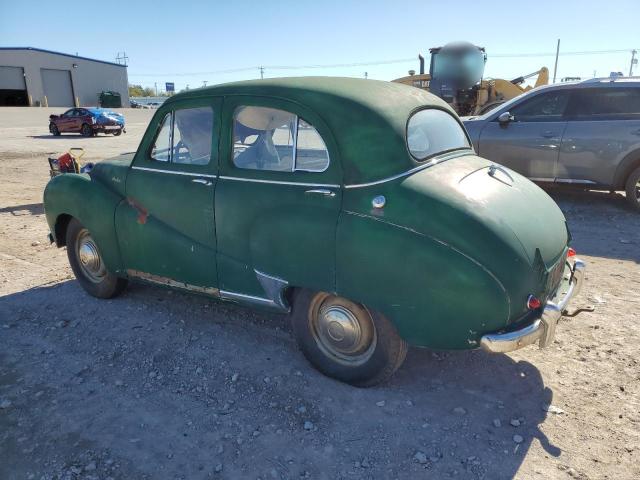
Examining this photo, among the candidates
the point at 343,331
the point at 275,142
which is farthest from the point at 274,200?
the point at 343,331

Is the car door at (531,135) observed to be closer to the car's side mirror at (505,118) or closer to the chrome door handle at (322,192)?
the car's side mirror at (505,118)

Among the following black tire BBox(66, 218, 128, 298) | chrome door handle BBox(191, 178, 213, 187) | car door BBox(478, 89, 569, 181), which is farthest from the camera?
car door BBox(478, 89, 569, 181)

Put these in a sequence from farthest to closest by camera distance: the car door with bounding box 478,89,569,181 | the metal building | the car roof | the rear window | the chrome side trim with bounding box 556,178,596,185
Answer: the metal building → the car door with bounding box 478,89,569,181 → the chrome side trim with bounding box 556,178,596,185 → the rear window → the car roof

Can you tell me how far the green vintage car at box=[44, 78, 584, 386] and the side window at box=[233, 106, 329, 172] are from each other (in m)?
0.01

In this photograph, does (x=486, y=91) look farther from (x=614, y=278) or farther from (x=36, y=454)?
(x=36, y=454)

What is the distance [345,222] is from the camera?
280 cm

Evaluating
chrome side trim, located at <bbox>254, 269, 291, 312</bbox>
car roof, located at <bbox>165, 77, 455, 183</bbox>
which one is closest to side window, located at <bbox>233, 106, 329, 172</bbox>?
car roof, located at <bbox>165, 77, 455, 183</bbox>

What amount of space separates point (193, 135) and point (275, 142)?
782 millimetres

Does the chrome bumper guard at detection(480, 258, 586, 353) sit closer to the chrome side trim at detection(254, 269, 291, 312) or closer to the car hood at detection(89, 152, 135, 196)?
the chrome side trim at detection(254, 269, 291, 312)

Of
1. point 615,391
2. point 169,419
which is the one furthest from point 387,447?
point 615,391

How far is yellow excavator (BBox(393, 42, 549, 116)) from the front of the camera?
15.1m

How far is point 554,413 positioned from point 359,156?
1.93m

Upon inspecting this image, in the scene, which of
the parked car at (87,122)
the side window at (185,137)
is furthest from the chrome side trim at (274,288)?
the parked car at (87,122)

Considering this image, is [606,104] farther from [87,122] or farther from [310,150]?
[87,122]
